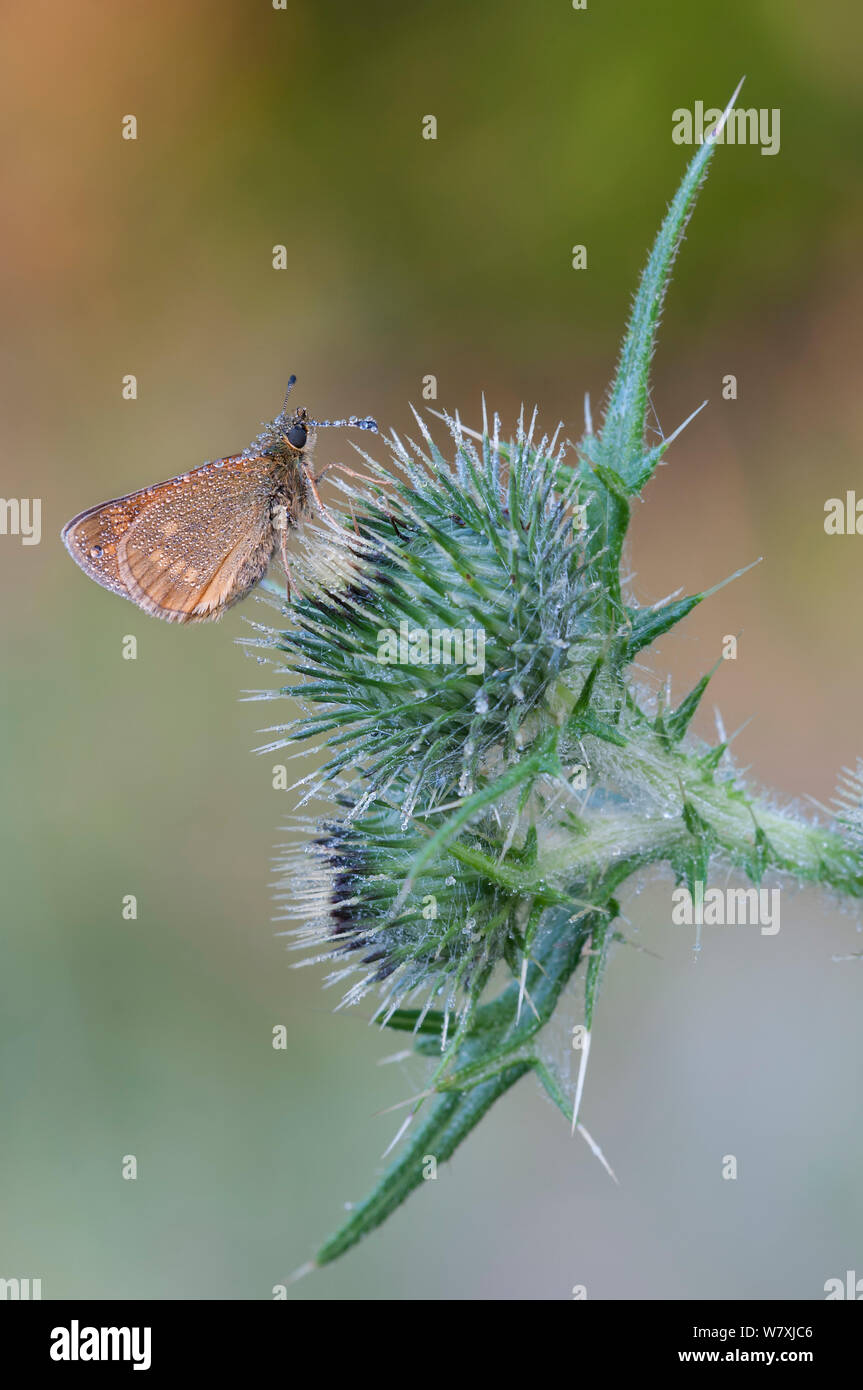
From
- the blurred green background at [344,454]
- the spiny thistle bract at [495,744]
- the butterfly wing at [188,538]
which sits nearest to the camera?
the spiny thistle bract at [495,744]

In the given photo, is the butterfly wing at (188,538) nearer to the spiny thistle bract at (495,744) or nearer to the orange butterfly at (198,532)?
the orange butterfly at (198,532)

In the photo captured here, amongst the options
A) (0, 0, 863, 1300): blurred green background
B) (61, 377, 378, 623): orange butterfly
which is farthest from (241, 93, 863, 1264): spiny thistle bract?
(0, 0, 863, 1300): blurred green background

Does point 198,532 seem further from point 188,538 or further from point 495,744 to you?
point 495,744

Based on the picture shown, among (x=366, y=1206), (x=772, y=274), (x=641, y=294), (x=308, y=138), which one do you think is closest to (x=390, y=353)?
(x=308, y=138)

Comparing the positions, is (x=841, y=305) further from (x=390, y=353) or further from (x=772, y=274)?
(x=390, y=353)

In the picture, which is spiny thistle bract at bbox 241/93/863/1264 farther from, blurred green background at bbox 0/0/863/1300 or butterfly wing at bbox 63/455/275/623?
blurred green background at bbox 0/0/863/1300

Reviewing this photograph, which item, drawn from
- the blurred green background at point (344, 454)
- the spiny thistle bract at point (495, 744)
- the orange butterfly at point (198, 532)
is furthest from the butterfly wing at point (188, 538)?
A: the blurred green background at point (344, 454)
